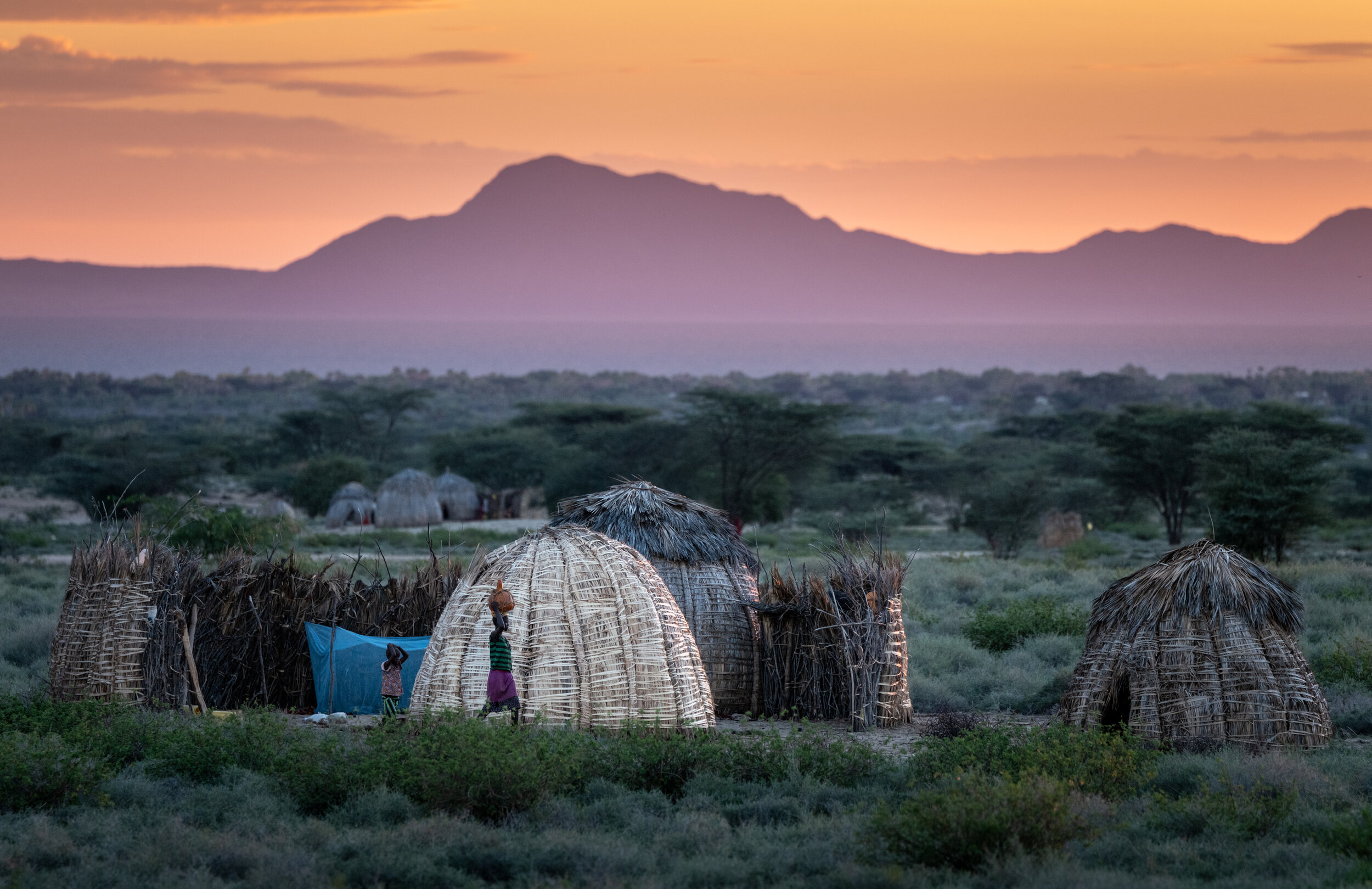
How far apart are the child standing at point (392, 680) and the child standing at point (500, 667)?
188cm

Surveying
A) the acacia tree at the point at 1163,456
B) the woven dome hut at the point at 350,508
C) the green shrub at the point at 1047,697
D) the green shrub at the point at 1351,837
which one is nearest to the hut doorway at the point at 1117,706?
the green shrub at the point at 1047,697

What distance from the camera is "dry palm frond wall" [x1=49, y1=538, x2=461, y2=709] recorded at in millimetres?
12102

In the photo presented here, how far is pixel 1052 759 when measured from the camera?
9.13m

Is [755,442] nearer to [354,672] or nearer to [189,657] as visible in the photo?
[354,672]

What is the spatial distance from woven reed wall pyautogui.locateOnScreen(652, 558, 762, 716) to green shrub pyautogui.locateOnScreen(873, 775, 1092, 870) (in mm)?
5305

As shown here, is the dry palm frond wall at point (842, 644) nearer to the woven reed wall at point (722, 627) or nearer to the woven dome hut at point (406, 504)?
the woven reed wall at point (722, 627)

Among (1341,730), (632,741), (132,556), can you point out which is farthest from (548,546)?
(1341,730)

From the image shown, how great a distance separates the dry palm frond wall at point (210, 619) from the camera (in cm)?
1210

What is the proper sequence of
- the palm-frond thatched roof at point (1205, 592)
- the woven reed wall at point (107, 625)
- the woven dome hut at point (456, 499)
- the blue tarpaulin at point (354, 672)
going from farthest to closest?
the woven dome hut at point (456, 499)
the blue tarpaulin at point (354, 672)
the woven reed wall at point (107, 625)
the palm-frond thatched roof at point (1205, 592)

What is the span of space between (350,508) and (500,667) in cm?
2660

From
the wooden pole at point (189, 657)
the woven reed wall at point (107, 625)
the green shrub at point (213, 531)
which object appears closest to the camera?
the woven reed wall at point (107, 625)

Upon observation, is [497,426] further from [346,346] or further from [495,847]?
[346,346]

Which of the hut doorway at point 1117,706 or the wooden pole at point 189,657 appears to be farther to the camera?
the wooden pole at point 189,657

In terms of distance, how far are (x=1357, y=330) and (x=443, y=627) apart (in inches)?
7956
